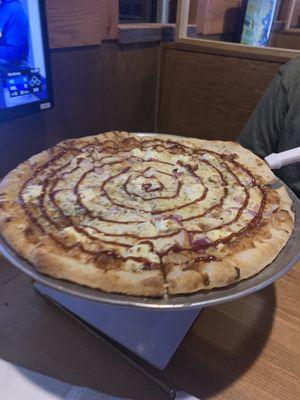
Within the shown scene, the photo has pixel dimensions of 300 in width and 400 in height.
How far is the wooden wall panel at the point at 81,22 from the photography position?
4.13 ft

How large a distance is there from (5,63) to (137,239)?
2.21 feet

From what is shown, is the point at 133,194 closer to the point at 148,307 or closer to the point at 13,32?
the point at 148,307

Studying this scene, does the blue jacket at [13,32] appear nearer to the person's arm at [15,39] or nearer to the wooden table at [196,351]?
the person's arm at [15,39]

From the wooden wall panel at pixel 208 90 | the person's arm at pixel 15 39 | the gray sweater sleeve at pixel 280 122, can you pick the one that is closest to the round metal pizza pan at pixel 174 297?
the person's arm at pixel 15 39

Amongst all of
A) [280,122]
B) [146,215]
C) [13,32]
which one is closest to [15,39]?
[13,32]

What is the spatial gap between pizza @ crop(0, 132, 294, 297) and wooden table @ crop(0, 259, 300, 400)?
0.64ft

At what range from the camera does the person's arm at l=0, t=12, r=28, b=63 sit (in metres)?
0.92

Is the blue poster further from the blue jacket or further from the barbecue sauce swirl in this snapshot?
the blue jacket

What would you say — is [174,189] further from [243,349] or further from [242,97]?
[242,97]

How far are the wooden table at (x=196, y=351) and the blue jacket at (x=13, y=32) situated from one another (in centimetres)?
65

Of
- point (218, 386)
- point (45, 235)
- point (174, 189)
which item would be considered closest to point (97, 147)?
point (174, 189)

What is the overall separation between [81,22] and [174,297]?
123 centimetres

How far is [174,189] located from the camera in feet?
2.77

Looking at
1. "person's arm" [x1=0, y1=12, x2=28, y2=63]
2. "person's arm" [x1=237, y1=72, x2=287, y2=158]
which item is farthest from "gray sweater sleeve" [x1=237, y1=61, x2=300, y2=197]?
"person's arm" [x1=0, y1=12, x2=28, y2=63]
